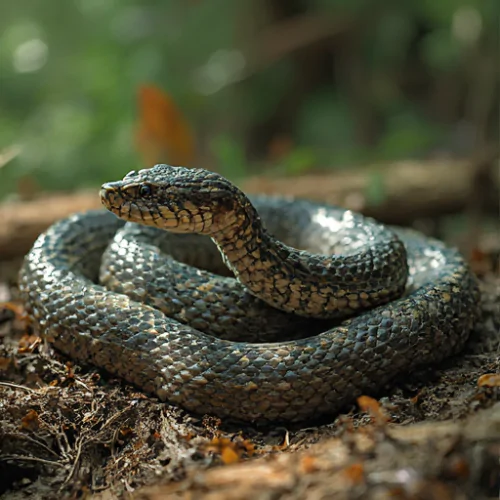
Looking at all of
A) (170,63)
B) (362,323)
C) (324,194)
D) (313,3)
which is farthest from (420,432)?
(313,3)

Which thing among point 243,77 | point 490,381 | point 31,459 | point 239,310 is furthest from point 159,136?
point 490,381

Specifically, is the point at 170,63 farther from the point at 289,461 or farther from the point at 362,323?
the point at 289,461

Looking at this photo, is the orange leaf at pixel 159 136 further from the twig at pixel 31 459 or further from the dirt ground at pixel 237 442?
the twig at pixel 31 459

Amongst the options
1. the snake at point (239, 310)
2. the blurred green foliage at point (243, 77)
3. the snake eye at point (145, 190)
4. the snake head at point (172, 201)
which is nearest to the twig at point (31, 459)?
the snake at point (239, 310)

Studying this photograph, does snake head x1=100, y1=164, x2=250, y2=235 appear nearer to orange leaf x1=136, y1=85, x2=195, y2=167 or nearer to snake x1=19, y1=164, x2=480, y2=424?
snake x1=19, y1=164, x2=480, y2=424

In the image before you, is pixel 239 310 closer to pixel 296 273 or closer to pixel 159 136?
pixel 296 273

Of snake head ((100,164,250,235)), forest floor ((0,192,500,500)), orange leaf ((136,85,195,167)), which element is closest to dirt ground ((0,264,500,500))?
forest floor ((0,192,500,500))
